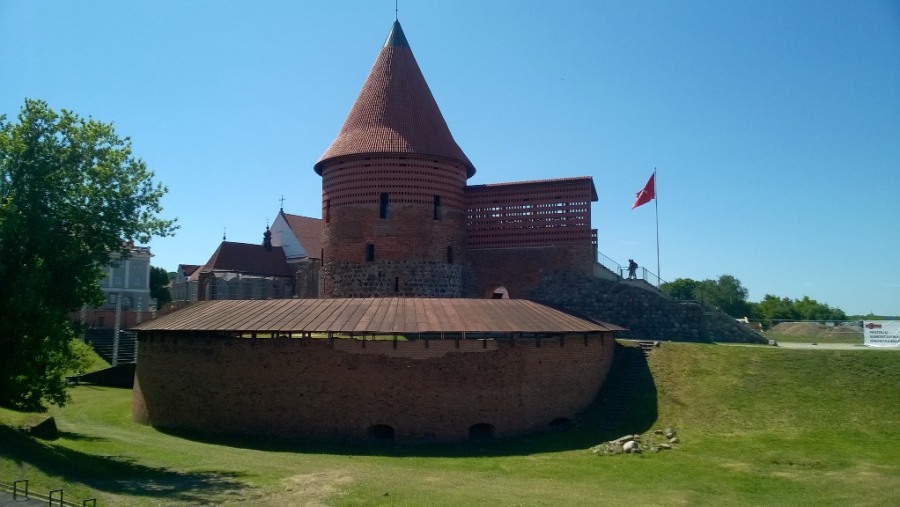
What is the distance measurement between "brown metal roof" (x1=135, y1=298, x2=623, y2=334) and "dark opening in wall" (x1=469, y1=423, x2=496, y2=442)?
257cm

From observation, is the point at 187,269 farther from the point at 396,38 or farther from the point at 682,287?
the point at 682,287

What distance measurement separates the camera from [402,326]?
56.6ft

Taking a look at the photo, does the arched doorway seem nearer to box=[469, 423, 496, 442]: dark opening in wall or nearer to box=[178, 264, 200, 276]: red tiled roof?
box=[469, 423, 496, 442]: dark opening in wall

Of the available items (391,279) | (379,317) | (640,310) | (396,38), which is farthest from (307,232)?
(379,317)

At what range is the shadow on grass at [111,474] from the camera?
1107 centimetres

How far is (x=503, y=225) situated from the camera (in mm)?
25328

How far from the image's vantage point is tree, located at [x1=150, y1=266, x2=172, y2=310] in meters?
54.4

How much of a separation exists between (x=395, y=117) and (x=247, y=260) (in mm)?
18405

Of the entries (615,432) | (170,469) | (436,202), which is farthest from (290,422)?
(436,202)

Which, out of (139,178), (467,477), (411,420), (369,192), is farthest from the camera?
(369,192)

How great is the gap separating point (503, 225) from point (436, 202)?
280 centimetres

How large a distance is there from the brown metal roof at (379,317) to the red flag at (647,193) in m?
9.33

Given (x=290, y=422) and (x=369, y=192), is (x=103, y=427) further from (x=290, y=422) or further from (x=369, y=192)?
(x=369, y=192)

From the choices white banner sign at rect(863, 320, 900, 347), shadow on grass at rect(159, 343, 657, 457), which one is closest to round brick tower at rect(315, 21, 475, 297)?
shadow on grass at rect(159, 343, 657, 457)
